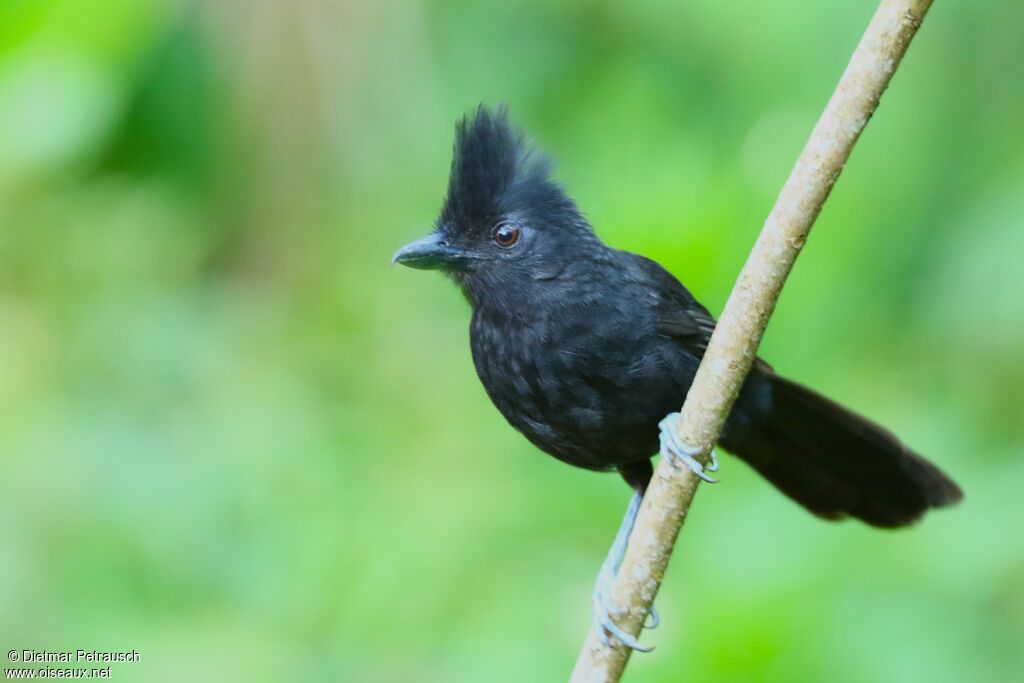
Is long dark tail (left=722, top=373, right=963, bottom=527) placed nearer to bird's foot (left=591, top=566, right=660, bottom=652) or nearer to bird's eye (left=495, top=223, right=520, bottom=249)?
bird's foot (left=591, top=566, right=660, bottom=652)

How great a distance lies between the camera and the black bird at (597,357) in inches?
150

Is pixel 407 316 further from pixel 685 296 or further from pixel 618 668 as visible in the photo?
pixel 618 668

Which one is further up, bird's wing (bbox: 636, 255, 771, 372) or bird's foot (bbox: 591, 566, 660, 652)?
bird's wing (bbox: 636, 255, 771, 372)

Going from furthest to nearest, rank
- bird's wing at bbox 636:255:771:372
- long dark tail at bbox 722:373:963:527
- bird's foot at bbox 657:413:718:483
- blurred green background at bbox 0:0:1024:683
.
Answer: long dark tail at bbox 722:373:963:527, blurred green background at bbox 0:0:1024:683, bird's wing at bbox 636:255:771:372, bird's foot at bbox 657:413:718:483

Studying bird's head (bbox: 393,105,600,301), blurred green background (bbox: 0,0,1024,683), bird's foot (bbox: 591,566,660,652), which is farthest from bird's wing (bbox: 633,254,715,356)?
bird's foot (bbox: 591,566,660,652)

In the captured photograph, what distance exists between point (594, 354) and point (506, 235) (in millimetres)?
587

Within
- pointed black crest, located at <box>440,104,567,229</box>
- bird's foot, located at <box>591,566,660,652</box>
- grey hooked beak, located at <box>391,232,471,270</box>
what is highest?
pointed black crest, located at <box>440,104,567,229</box>

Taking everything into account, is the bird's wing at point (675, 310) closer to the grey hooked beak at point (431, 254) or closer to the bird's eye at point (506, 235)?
the bird's eye at point (506, 235)

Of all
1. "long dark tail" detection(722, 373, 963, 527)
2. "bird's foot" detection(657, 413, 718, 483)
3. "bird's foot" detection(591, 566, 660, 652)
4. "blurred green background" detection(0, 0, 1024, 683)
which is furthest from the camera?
"long dark tail" detection(722, 373, 963, 527)

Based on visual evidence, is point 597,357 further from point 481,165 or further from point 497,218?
point 481,165

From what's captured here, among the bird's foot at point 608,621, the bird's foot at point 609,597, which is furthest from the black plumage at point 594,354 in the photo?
the bird's foot at point 608,621

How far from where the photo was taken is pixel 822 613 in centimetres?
390

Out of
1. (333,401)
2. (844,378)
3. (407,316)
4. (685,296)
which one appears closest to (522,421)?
(685,296)

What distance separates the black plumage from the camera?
3.82 metres
